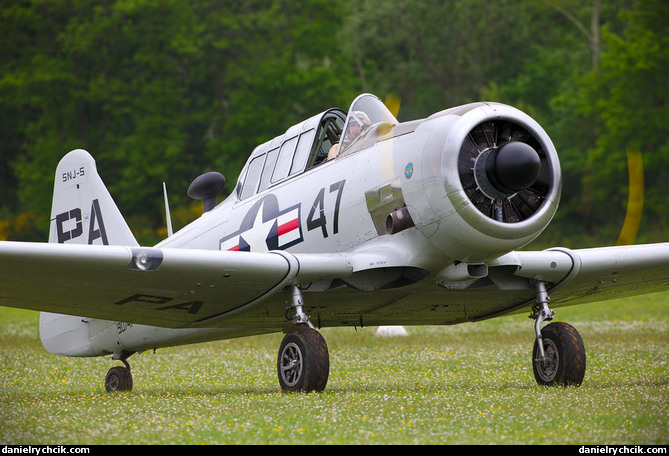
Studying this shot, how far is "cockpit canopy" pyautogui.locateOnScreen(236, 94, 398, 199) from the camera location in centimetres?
1122

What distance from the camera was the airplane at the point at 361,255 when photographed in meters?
9.74

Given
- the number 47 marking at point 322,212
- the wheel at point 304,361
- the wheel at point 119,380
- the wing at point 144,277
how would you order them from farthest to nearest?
the wheel at point 119,380 → the number 47 marking at point 322,212 → the wheel at point 304,361 → the wing at point 144,277

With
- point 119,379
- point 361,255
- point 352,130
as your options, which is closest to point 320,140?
point 352,130

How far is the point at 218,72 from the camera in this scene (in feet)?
202

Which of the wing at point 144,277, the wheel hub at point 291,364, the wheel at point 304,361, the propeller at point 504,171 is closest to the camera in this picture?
the wing at point 144,277

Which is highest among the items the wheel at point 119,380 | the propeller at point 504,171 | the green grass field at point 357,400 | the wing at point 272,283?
the propeller at point 504,171

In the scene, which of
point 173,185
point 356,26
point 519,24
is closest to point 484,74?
point 519,24

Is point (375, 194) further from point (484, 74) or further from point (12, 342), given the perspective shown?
point (484, 74)

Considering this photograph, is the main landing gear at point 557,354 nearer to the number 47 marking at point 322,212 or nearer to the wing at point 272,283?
the wing at point 272,283

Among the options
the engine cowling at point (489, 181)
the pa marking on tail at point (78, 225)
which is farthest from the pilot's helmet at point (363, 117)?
the pa marking on tail at point (78, 225)

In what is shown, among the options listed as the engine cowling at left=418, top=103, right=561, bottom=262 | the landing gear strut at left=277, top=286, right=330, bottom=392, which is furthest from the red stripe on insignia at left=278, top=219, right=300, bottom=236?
the engine cowling at left=418, top=103, right=561, bottom=262

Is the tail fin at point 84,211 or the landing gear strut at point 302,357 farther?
the tail fin at point 84,211

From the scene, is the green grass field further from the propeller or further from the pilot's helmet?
the pilot's helmet

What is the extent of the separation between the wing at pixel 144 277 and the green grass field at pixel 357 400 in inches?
42.2
